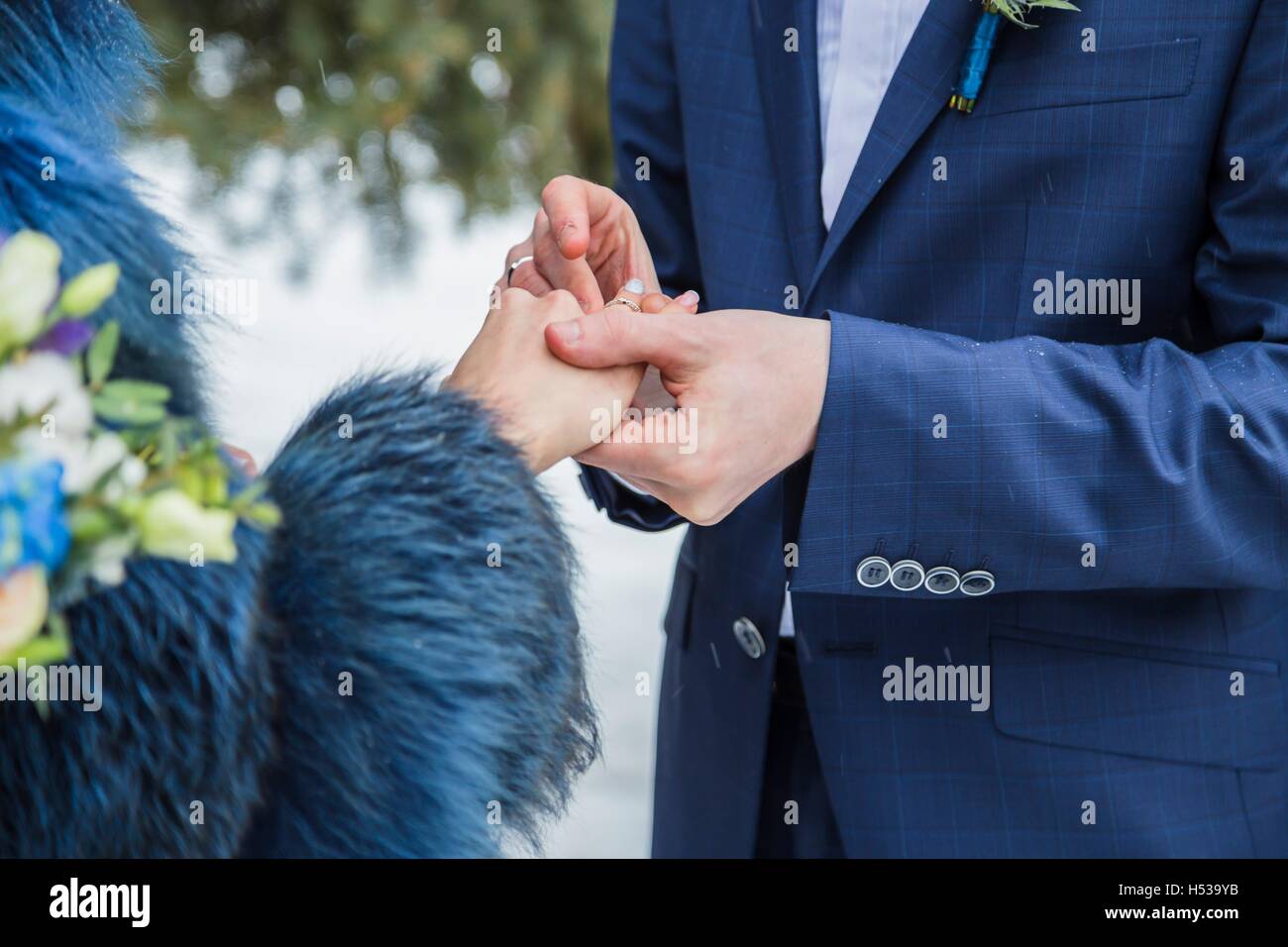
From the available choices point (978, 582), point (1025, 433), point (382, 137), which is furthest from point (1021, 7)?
point (382, 137)

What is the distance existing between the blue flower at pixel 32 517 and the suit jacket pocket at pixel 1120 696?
723mm

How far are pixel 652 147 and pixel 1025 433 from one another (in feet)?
1.83

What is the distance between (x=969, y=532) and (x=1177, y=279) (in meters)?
0.28

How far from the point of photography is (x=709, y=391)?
78cm

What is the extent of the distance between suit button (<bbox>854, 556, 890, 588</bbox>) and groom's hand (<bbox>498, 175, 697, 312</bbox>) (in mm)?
249

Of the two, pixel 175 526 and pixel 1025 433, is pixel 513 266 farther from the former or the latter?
pixel 175 526

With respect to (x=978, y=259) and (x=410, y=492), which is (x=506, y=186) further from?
(x=410, y=492)

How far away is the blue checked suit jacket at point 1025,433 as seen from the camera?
0.82 meters

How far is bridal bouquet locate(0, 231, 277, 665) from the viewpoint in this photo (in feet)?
1.48

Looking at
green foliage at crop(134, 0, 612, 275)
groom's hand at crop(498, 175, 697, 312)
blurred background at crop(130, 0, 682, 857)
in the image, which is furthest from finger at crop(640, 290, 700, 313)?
green foliage at crop(134, 0, 612, 275)

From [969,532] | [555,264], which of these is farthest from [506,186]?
[969,532]

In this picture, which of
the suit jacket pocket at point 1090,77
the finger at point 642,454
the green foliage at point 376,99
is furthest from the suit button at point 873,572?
the green foliage at point 376,99

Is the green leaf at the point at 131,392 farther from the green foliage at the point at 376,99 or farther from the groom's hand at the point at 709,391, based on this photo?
the green foliage at the point at 376,99

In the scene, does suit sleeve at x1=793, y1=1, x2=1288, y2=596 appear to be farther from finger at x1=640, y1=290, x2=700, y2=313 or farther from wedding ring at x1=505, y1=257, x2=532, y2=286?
wedding ring at x1=505, y1=257, x2=532, y2=286
